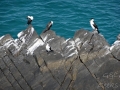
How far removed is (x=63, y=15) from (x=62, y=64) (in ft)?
57.9

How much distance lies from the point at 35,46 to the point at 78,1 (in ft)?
66.5

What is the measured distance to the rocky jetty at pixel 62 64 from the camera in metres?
13.5

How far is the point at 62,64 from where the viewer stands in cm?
1430

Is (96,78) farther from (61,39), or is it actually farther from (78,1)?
(78,1)

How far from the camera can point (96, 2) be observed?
112 ft

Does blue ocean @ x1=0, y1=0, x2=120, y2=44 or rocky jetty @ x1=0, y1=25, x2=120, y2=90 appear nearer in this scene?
rocky jetty @ x1=0, y1=25, x2=120, y2=90

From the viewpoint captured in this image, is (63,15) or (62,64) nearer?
(62,64)

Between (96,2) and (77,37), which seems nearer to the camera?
(77,37)

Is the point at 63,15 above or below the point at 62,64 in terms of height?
below

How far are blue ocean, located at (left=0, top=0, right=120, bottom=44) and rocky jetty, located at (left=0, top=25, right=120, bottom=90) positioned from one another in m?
11.5

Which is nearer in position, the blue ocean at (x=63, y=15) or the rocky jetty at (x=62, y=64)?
the rocky jetty at (x=62, y=64)

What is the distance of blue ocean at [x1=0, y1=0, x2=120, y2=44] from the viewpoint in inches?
1108

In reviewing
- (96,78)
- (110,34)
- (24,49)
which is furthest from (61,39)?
(110,34)

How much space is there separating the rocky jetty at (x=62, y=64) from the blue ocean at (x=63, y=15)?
11.5m
